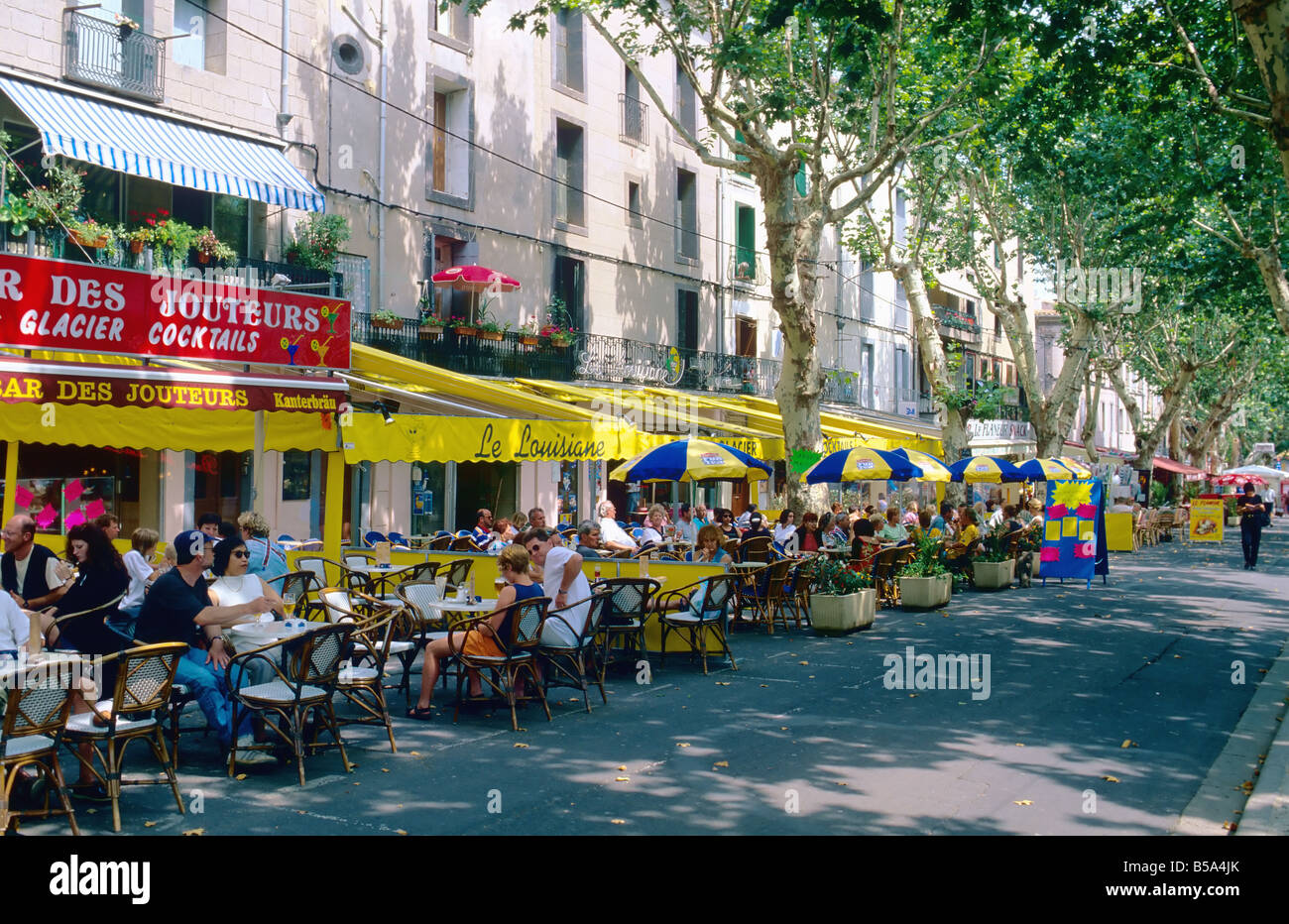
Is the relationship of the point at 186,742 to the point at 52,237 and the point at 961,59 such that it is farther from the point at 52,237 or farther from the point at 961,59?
the point at 961,59

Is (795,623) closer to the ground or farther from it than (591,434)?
closer to the ground

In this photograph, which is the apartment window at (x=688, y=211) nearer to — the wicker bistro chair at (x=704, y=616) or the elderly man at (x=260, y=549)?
the wicker bistro chair at (x=704, y=616)

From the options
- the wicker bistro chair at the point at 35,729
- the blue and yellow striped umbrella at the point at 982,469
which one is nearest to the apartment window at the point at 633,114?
the blue and yellow striped umbrella at the point at 982,469

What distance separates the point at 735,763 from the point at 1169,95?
39.1 ft

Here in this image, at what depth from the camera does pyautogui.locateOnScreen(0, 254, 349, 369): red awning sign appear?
10.3 metres

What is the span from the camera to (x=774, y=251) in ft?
55.5

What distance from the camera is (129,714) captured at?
630cm

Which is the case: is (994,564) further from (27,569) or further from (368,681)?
(27,569)

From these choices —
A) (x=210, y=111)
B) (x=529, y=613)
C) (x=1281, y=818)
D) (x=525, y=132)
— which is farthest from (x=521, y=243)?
(x=1281, y=818)

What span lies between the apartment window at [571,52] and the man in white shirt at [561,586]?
17.7 metres

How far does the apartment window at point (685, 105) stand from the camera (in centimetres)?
2897

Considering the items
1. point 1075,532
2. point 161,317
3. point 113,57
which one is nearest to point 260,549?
point 161,317

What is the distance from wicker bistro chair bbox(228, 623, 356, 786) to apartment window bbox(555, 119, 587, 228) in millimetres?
19270
